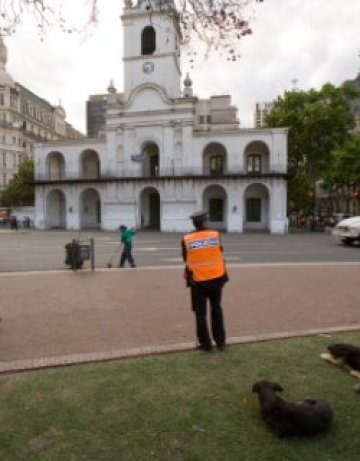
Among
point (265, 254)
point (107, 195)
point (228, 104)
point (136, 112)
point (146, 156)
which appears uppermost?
point (228, 104)

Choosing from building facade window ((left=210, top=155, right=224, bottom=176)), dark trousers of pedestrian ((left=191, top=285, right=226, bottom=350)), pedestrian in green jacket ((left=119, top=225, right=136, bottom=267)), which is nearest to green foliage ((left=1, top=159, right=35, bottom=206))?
building facade window ((left=210, top=155, right=224, bottom=176))

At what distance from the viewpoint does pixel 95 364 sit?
5.49 meters

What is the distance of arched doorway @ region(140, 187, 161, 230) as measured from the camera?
4800 centimetres

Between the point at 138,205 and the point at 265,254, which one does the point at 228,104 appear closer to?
the point at 138,205

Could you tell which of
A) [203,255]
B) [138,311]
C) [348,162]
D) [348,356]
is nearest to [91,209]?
[348,162]

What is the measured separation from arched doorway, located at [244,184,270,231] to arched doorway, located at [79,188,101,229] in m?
15.8

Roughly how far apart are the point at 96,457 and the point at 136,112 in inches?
1740

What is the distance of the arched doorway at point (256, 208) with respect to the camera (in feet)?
150

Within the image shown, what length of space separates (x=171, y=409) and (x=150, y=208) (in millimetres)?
45046

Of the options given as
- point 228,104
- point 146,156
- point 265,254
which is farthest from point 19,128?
point 265,254

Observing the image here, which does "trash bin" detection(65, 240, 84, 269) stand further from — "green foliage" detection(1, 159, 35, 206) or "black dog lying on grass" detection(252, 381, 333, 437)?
"green foliage" detection(1, 159, 35, 206)

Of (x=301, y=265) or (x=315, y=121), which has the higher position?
(x=315, y=121)

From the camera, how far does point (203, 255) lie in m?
5.99

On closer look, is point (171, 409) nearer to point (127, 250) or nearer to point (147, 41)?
point (127, 250)
